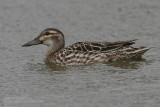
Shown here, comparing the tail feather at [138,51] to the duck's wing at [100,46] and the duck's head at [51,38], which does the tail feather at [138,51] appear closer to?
the duck's wing at [100,46]

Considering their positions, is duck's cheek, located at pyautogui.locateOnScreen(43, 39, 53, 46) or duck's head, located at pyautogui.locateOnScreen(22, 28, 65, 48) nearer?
duck's head, located at pyautogui.locateOnScreen(22, 28, 65, 48)

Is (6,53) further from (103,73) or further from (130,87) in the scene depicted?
(130,87)

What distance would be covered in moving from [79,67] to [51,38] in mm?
1501

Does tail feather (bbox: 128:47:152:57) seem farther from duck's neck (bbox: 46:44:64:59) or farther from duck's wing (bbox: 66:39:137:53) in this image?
duck's neck (bbox: 46:44:64:59)

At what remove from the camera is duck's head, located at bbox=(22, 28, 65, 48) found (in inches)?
518

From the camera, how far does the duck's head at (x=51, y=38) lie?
1315 centimetres

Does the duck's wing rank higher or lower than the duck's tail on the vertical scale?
higher

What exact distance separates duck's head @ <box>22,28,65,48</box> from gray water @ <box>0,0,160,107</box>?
0.40 meters

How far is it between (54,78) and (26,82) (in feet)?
2.33

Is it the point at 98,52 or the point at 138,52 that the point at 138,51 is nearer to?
the point at 138,52

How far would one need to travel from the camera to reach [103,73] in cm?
1120

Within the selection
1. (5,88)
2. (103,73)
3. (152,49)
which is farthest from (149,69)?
(5,88)

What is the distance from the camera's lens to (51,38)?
13250mm

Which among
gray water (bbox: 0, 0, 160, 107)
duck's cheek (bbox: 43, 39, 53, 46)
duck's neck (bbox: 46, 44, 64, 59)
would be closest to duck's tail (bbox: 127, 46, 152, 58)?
gray water (bbox: 0, 0, 160, 107)
